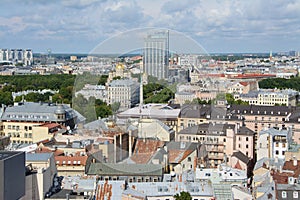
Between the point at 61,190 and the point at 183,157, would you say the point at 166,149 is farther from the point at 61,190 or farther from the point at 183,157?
the point at 61,190

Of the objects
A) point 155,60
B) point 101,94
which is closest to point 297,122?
point 101,94

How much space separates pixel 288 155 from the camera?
1048 cm

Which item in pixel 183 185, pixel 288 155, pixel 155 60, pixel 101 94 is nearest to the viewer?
pixel 155 60

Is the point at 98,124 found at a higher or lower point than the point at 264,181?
higher

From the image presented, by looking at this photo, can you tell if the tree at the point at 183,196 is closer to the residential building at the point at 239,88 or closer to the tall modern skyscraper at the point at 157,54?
the tall modern skyscraper at the point at 157,54

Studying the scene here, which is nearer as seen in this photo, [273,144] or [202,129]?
[202,129]

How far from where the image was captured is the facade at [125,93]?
8125 millimetres

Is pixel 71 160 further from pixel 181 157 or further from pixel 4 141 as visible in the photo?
pixel 4 141

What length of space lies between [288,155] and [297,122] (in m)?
4.46

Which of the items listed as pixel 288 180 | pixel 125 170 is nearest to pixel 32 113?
pixel 125 170

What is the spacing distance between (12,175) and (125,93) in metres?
2.23

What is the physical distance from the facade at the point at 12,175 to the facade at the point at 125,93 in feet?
5.72

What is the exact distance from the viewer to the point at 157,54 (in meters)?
7.52

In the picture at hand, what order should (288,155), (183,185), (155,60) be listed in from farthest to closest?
(288,155)
(183,185)
(155,60)
